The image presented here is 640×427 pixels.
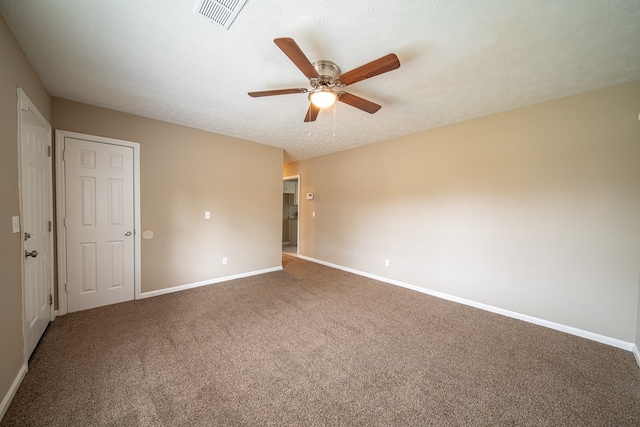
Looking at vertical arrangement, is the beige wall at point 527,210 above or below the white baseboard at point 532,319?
above

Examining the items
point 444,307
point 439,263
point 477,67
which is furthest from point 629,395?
point 477,67

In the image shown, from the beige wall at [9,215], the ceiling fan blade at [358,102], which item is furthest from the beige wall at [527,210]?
the beige wall at [9,215]

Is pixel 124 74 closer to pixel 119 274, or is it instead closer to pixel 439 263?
pixel 119 274

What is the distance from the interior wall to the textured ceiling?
15.5 inches

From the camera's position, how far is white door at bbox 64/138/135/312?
2727mm

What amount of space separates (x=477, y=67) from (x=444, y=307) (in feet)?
8.86

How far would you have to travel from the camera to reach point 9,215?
156cm

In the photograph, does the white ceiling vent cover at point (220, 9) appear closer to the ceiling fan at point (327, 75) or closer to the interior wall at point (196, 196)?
the ceiling fan at point (327, 75)

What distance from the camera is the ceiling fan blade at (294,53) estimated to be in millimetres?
1378

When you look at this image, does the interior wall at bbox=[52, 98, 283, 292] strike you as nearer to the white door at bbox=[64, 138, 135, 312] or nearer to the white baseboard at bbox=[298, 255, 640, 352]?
the white door at bbox=[64, 138, 135, 312]

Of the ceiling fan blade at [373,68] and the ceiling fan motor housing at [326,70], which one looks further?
the ceiling fan motor housing at [326,70]

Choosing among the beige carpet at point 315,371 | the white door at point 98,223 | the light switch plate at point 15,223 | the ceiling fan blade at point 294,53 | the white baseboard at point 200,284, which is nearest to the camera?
the ceiling fan blade at point 294,53

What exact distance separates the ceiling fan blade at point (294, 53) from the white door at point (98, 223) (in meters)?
2.75

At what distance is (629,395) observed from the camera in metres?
1.67
